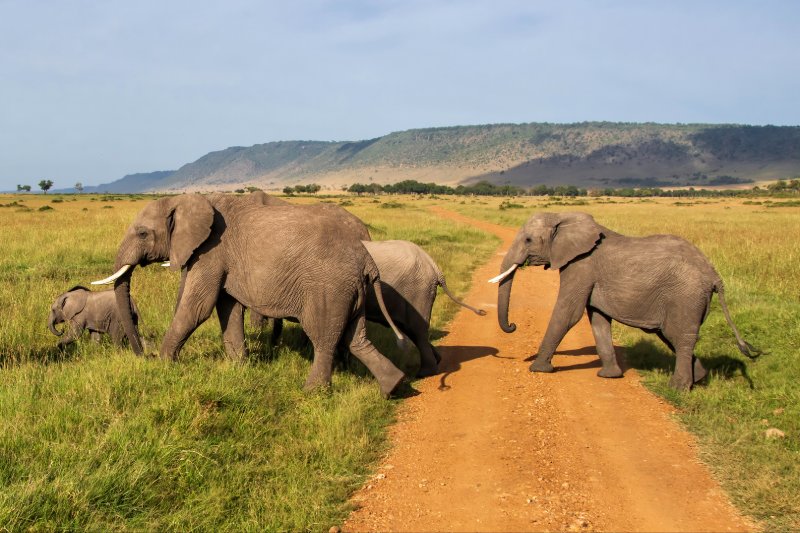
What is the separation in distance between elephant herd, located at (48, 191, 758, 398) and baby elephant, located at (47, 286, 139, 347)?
175 centimetres

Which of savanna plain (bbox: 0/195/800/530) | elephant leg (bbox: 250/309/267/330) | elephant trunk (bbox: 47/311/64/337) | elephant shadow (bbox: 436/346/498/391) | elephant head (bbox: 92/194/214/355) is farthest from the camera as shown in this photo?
elephant leg (bbox: 250/309/267/330)

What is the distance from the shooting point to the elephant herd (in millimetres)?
7203

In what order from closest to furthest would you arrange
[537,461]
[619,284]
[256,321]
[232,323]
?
[537,461]
[232,323]
[619,284]
[256,321]

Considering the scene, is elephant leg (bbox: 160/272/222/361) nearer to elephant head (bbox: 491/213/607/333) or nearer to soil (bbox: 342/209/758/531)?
soil (bbox: 342/209/758/531)

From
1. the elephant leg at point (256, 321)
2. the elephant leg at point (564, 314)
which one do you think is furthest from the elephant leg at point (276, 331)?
the elephant leg at point (564, 314)

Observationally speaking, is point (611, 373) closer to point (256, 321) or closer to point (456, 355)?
point (456, 355)

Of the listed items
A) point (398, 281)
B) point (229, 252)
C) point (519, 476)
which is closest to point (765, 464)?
point (519, 476)

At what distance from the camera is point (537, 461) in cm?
584

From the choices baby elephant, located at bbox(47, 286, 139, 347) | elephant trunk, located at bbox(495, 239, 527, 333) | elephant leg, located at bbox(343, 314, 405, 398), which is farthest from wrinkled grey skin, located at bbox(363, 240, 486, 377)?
baby elephant, located at bbox(47, 286, 139, 347)

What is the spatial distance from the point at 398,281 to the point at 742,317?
5.77m

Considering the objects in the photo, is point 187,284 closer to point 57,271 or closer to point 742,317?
point 742,317

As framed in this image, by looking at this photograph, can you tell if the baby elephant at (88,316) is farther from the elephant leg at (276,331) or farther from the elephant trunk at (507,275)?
the elephant trunk at (507,275)

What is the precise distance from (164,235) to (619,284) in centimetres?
572

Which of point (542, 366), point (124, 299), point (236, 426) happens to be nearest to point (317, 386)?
point (236, 426)
